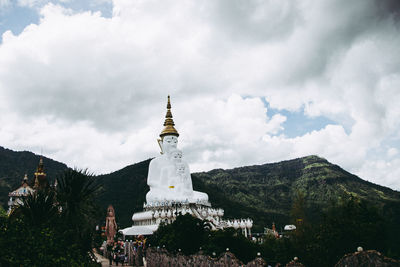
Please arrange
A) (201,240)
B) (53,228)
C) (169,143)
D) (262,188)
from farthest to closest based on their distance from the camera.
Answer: (262,188), (169,143), (201,240), (53,228)

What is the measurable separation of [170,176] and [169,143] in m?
3.93

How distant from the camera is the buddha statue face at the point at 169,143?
36.3m

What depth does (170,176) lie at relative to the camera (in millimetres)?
34500

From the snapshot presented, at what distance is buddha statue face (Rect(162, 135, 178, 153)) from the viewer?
Answer: 3631 cm

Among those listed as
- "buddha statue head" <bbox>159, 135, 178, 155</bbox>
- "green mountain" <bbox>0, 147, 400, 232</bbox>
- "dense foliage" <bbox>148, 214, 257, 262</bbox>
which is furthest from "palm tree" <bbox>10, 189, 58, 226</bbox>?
"green mountain" <bbox>0, 147, 400, 232</bbox>

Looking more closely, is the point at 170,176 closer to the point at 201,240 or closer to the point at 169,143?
the point at 169,143

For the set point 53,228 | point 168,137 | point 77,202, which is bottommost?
point 53,228

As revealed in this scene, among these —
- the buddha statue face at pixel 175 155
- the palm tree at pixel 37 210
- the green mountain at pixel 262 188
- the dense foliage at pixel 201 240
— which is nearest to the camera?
the palm tree at pixel 37 210

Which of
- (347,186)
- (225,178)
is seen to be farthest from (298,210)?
(225,178)

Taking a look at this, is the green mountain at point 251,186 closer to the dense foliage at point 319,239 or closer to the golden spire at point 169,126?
the golden spire at point 169,126

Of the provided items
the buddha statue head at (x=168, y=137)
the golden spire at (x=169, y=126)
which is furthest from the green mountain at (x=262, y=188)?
the golden spire at (x=169, y=126)

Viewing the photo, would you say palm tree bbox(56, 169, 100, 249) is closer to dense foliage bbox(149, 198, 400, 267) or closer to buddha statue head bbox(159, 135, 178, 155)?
dense foliage bbox(149, 198, 400, 267)

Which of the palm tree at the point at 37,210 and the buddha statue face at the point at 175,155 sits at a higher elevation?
the buddha statue face at the point at 175,155

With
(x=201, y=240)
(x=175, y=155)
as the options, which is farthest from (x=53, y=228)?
(x=175, y=155)
